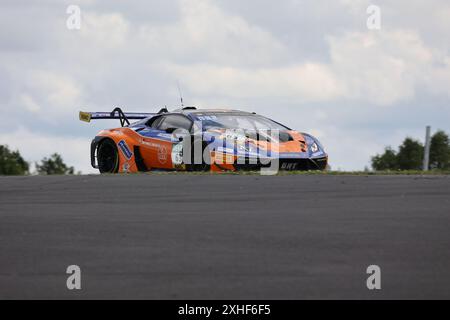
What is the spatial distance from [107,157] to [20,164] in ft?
256

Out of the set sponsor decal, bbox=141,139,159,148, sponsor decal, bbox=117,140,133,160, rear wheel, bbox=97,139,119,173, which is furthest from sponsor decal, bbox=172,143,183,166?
rear wheel, bbox=97,139,119,173

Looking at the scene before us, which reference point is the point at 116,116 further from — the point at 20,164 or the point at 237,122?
the point at 20,164

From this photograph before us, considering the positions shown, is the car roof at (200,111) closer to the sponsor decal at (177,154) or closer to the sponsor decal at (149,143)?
the sponsor decal at (149,143)

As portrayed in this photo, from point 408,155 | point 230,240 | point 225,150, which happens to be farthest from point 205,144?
point 408,155

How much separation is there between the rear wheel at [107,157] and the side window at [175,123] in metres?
1.04

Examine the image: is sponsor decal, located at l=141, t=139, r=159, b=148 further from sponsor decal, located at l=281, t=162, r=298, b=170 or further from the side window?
sponsor decal, located at l=281, t=162, r=298, b=170

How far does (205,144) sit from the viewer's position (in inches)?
694

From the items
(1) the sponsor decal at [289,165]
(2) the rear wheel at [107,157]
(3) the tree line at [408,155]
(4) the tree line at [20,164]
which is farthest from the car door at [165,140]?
(4) the tree line at [20,164]

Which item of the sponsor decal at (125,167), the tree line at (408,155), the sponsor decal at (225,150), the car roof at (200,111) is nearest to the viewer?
the sponsor decal at (225,150)

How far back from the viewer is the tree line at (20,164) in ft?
305

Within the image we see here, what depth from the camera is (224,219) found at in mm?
10367

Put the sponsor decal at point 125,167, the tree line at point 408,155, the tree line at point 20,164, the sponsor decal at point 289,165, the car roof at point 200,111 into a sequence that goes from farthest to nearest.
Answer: the tree line at point 20,164 → the tree line at point 408,155 → the sponsor decal at point 125,167 → the car roof at point 200,111 → the sponsor decal at point 289,165

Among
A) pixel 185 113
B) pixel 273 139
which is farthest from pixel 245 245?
pixel 185 113

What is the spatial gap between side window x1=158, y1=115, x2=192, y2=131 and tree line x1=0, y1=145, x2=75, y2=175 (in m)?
68.6
